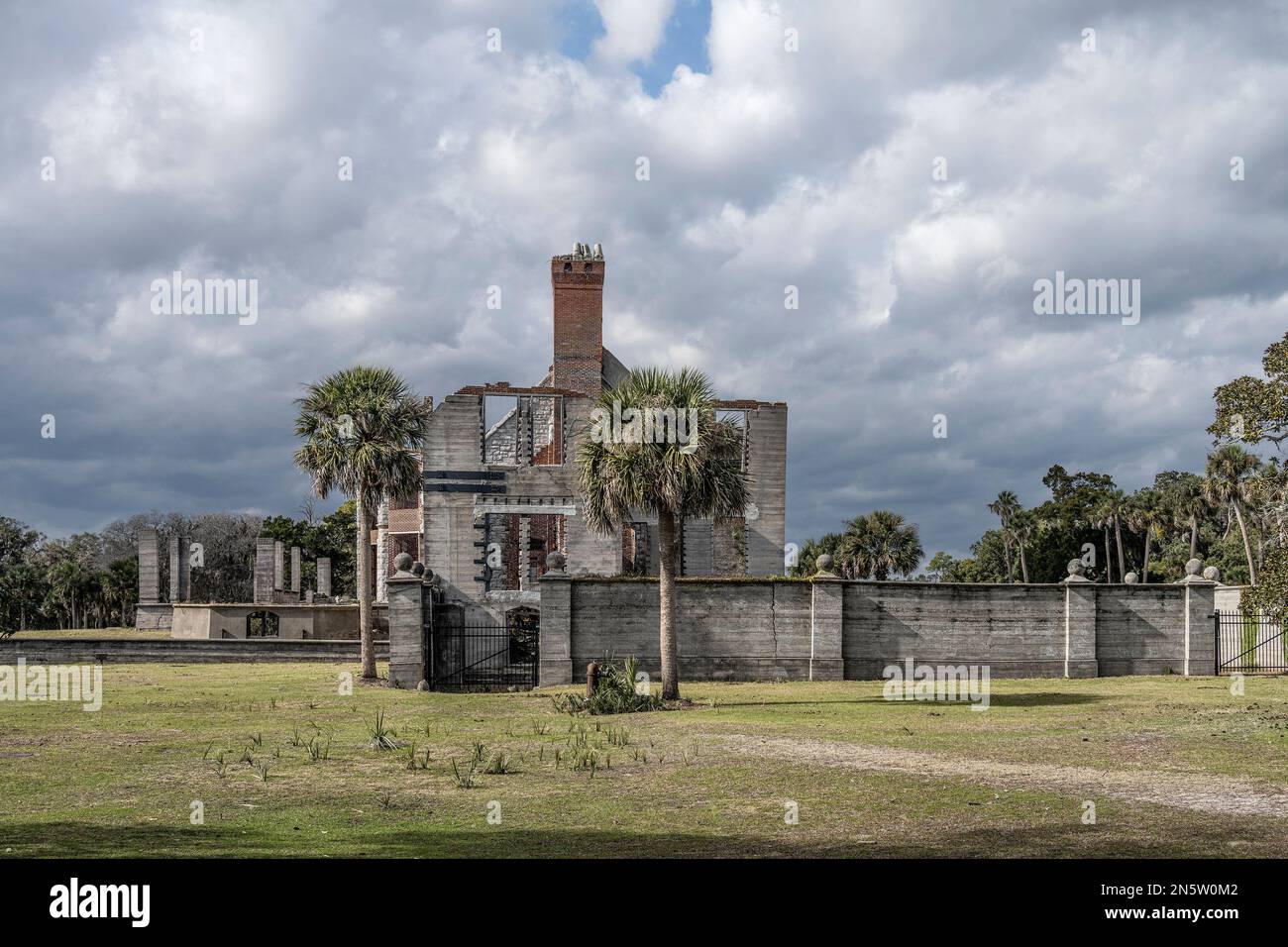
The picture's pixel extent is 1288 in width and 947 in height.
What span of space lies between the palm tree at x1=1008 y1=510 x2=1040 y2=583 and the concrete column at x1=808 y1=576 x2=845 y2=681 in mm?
58226

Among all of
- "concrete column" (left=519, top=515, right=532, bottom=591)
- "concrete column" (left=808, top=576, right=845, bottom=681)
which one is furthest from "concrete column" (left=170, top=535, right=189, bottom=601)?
"concrete column" (left=808, top=576, right=845, bottom=681)

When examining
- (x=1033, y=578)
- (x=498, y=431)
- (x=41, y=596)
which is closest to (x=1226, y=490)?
(x=1033, y=578)

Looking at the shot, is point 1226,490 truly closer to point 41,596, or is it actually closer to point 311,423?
point 311,423

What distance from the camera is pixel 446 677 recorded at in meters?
32.3

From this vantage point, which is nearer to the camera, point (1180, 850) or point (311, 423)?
point (1180, 850)

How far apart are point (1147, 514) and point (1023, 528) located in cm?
1156

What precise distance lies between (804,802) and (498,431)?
156ft

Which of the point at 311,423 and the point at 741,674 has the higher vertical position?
the point at 311,423

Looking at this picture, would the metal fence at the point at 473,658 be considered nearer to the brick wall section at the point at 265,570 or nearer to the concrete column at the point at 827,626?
the concrete column at the point at 827,626

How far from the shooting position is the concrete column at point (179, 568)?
58.8 metres

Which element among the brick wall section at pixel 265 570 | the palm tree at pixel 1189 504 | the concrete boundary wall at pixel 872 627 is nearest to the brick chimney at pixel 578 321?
the brick wall section at pixel 265 570

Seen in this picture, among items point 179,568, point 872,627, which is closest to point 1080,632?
point 872,627

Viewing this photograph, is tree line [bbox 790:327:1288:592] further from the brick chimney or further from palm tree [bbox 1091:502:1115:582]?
the brick chimney
